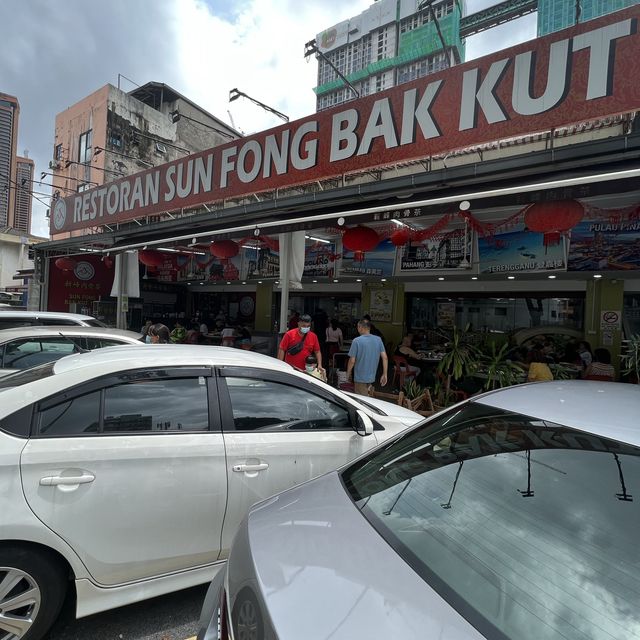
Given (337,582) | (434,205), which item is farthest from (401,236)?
(337,582)

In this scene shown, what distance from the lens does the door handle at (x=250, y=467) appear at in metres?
2.47

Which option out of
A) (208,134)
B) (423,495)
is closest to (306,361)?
(423,495)

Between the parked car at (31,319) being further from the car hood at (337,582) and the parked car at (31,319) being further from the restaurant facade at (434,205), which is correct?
the car hood at (337,582)

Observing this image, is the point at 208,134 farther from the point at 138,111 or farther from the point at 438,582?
the point at 438,582

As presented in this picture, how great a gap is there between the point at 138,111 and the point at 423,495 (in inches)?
1061

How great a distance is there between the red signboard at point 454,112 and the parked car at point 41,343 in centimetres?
333

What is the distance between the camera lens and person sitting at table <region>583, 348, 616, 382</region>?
26.2 feet

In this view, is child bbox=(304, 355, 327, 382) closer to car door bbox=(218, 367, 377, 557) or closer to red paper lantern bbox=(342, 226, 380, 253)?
red paper lantern bbox=(342, 226, 380, 253)

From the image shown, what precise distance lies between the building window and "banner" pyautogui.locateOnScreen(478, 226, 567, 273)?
22138 mm

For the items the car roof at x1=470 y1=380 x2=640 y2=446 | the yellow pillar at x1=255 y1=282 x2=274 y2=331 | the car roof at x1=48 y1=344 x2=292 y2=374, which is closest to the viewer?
the car roof at x1=470 y1=380 x2=640 y2=446

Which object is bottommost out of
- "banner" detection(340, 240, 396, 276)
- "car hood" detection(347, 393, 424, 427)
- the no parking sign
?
"car hood" detection(347, 393, 424, 427)

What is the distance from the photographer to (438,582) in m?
1.17

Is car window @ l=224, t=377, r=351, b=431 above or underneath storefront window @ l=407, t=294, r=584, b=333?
underneath

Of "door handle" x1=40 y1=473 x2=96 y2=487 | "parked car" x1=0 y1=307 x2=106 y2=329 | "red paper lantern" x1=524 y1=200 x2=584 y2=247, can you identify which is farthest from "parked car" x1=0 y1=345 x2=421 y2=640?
"parked car" x1=0 y1=307 x2=106 y2=329
